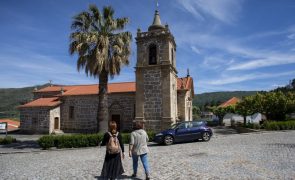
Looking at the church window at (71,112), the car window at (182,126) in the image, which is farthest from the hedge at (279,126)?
the church window at (71,112)

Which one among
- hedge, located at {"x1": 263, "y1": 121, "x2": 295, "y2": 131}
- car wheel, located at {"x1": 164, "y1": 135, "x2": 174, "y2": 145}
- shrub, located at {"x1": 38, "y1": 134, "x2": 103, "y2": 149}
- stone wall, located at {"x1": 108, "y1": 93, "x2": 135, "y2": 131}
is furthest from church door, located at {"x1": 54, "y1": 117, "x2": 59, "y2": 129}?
hedge, located at {"x1": 263, "y1": 121, "x2": 295, "y2": 131}

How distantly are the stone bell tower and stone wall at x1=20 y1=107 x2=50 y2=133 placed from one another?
13.2 meters

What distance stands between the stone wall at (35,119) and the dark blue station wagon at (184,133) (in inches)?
732

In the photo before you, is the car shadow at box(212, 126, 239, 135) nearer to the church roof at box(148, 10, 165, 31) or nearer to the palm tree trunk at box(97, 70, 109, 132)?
the church roof at box(148, 10, 165, 31)

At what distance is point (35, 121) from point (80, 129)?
5940mm

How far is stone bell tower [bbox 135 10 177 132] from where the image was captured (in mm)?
23203

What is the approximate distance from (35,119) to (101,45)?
1772cm

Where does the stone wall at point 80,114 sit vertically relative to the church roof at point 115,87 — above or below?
below

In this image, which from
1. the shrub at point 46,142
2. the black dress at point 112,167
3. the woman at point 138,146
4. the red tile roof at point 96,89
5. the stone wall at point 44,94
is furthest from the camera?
the stone wall at point 44,94

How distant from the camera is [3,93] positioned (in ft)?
443

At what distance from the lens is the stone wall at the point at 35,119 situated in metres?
30.7

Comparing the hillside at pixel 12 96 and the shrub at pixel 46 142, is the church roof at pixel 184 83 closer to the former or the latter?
the shrub at pixel 46 142

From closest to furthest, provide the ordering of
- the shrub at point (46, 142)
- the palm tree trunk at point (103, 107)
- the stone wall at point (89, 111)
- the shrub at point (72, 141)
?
the shrub at point (46, 142) → the shrub at point (72, 141) → the palm tree trunk at point (103, 107) → the stone wall at point (89, 111)

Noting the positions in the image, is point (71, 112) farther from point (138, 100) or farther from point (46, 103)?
point (138, 100)
